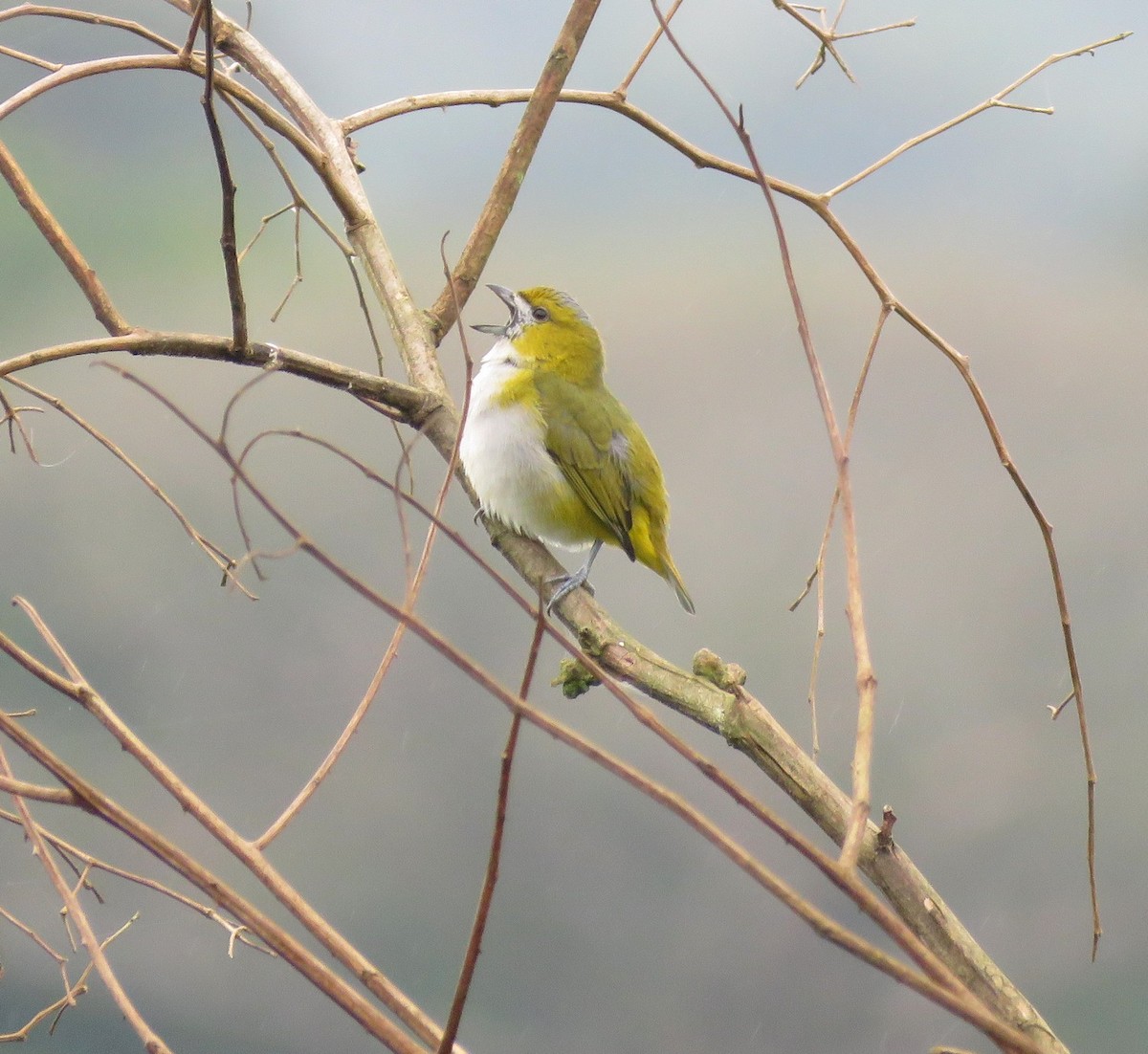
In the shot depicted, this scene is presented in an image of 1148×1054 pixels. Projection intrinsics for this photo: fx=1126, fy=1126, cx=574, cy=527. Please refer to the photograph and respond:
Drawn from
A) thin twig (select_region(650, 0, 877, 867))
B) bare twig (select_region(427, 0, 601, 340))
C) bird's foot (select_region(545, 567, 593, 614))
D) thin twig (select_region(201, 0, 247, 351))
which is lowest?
thin twig (select_region(650, 0, 877, 867))

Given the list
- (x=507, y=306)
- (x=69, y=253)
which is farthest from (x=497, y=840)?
(x=507, y=306)

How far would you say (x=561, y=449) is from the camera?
4.55ft

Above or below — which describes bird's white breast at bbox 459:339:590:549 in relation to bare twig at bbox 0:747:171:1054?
above

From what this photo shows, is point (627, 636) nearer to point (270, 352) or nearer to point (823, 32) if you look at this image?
point (270, 352)

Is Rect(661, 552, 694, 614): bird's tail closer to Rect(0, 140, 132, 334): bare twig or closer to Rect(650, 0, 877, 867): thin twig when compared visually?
Rect(0, 140, 132, 334): bare twig

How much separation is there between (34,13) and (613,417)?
2.52 feet

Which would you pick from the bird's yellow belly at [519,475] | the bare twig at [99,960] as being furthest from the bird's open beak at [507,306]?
the bare twig at [99,960]

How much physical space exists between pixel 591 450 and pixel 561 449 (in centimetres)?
4

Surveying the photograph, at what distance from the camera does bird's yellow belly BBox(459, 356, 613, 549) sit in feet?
4.33

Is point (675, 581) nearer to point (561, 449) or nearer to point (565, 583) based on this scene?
point (561, 449)

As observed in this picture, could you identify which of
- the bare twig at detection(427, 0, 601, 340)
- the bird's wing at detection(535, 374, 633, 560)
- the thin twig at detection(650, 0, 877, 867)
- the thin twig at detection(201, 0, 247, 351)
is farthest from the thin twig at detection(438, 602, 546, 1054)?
the bird's wing at detection(535, 374, 633, 560)

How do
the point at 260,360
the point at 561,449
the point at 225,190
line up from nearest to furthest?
1. the point at 225,190
2. the point at 260,360
3. the point at 561,449

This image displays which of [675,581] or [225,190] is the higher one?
[675,581]

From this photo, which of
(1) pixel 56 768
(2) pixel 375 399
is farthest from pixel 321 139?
(1) pixel 56 768
